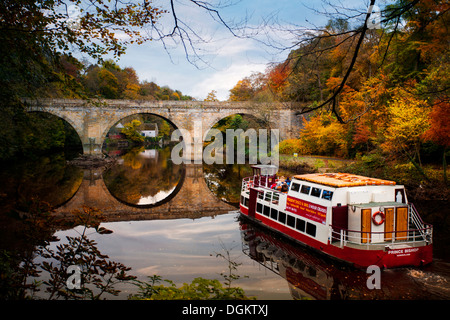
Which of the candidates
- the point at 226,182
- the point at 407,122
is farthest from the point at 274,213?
the point at 226,182

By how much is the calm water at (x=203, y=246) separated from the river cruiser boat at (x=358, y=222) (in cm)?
43

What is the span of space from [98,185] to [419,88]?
21.8 metres

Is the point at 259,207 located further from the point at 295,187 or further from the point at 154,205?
the point at 154,205

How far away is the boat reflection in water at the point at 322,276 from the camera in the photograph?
7.24m

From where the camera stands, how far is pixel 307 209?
9875 mm

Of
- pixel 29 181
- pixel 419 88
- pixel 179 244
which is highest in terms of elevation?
pixel 419 88

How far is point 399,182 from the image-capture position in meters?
17.0

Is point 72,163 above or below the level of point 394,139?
below

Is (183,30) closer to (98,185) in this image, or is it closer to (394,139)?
(394,139)

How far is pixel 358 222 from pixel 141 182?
1841 centimetres

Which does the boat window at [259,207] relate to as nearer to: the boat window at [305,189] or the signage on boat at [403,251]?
the boat window at [305,189]

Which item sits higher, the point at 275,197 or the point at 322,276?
the point at 275,197

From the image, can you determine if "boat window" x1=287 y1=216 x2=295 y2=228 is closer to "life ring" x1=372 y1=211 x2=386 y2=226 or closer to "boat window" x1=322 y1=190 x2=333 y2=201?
"boat window" x1=322 y1=190 x2=333 y2=201
